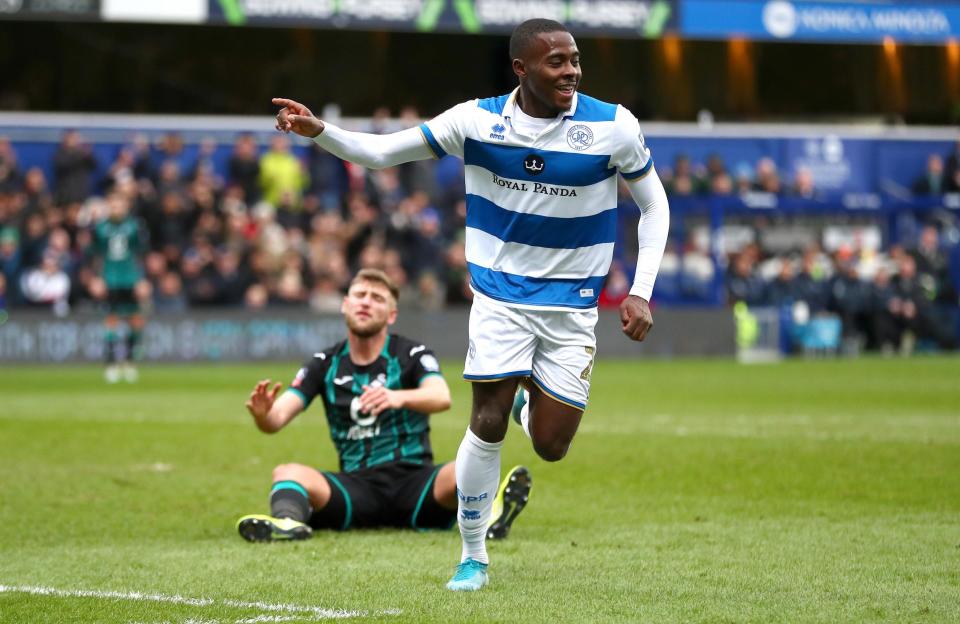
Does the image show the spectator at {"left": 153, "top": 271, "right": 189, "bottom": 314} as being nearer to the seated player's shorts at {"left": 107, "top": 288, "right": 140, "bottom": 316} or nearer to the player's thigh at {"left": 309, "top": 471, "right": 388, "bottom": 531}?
the seated player's shorts at {"left": 107, "top": 288, "right": 140, "bottom": 316}

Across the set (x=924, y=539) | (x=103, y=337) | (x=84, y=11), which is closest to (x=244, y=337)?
(x=103, y=337)

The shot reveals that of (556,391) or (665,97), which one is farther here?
(665,97)

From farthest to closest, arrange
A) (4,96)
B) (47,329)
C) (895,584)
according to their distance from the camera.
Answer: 1. (4,96)
2. (47,329)
3. (895,584)

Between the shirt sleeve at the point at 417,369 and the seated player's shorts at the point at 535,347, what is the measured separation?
1.58m

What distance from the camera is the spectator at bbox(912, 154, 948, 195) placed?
105 ft

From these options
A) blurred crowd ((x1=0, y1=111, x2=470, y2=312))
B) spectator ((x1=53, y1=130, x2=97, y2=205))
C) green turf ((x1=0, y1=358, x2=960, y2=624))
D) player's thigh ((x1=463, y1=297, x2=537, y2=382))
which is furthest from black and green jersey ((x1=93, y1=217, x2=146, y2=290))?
player's thigh ((x1=463, y1=297, x2=537, y2=382))

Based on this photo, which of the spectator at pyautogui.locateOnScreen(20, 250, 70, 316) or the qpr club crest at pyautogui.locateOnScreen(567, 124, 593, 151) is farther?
the spectator at pyautogui.locateOnScreen(20, 250, 70, 316)

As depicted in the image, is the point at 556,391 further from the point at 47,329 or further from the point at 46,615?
the point at 47,329

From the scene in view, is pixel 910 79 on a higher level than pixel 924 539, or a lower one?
higher

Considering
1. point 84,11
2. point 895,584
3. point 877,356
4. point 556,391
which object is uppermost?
point 84,11

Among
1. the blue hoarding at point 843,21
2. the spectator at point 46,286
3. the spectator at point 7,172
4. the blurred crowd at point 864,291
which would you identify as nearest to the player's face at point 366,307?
the spectator at point 46,286

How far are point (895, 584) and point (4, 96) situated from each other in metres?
27.1

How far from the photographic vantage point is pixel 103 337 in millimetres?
24328

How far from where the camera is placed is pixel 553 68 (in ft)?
20.6
